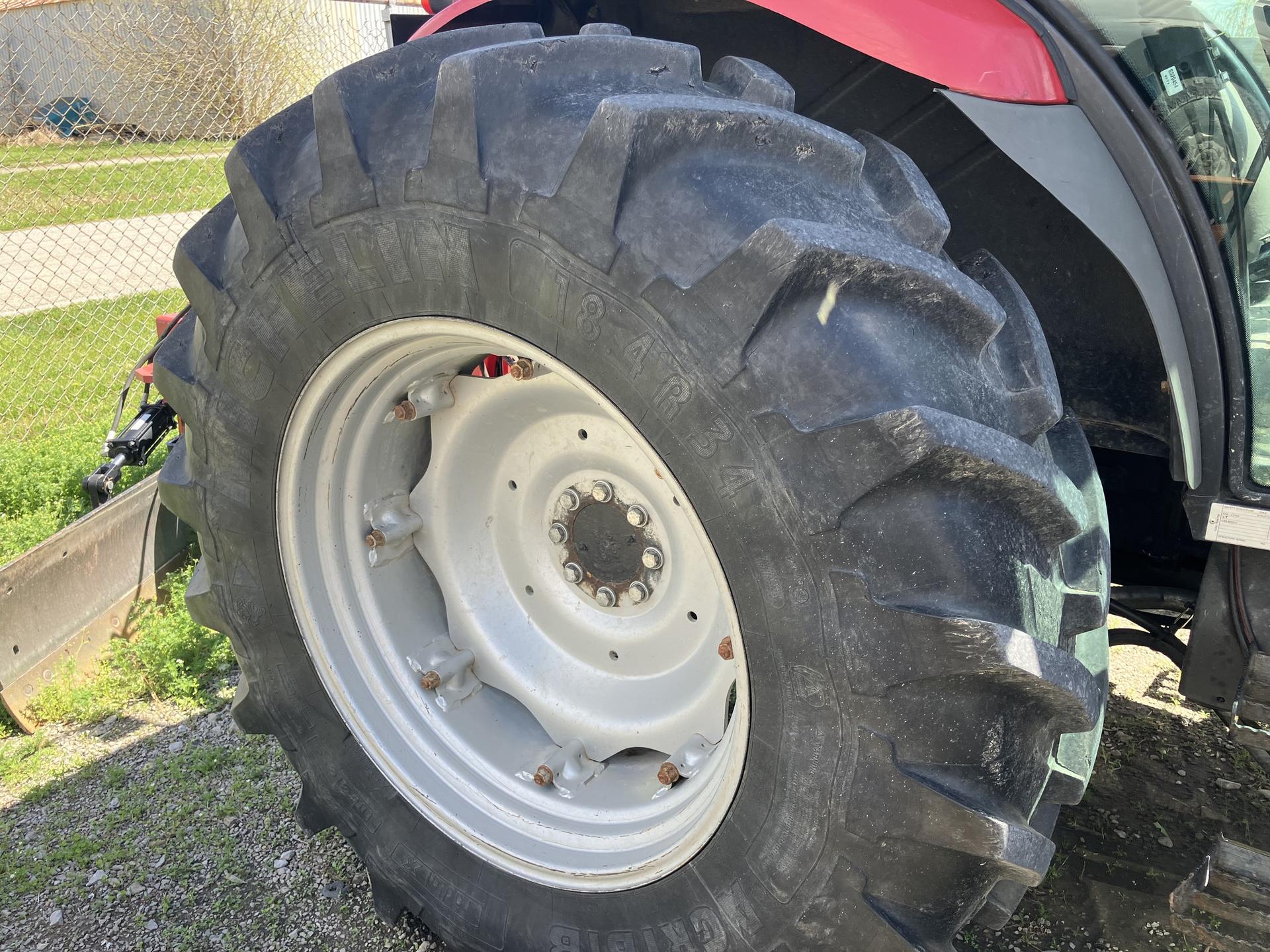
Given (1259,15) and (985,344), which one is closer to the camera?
(985,344)

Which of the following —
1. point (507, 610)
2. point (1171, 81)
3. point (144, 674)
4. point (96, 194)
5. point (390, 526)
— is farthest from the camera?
point (96, 194)

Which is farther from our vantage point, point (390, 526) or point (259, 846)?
point (259, 846)

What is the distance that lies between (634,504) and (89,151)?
43.0 ft

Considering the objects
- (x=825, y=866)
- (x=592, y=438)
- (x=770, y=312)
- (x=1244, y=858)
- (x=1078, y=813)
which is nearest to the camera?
(x=770, y=312)

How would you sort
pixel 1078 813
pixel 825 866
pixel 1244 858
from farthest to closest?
pixel 1078 813 → pixel 1244 858 → pixel 825 866

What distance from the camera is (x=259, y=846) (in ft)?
7.84

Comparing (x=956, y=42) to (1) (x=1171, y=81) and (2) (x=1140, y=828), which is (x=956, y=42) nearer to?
(1) (x=1171, y=81)

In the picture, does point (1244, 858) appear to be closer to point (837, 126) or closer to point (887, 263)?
point (887, 263)

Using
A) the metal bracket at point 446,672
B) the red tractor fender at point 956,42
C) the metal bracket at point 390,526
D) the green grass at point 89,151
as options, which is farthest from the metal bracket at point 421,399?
the green grass at point 89,151

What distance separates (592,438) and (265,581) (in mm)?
722

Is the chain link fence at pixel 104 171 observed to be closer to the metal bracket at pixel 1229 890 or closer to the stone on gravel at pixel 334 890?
the stone on gravel at pixel 334 890

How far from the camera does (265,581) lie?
2.02 metres

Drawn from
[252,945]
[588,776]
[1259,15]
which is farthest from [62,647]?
[1259,15]

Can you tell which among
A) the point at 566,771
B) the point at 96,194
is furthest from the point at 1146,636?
the point at 96,194
